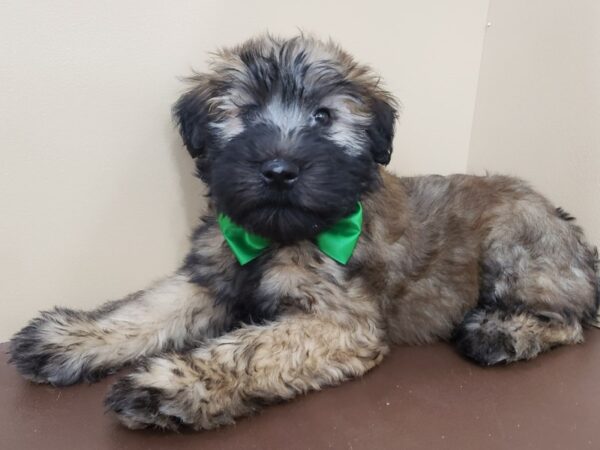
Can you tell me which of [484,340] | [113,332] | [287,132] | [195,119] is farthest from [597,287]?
[113,332]

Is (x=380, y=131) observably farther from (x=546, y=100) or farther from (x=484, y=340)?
(x=546, y=100)

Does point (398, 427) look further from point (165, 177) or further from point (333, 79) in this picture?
point (165, 177)

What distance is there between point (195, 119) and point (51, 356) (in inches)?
32.0

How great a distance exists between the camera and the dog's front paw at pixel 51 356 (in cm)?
176

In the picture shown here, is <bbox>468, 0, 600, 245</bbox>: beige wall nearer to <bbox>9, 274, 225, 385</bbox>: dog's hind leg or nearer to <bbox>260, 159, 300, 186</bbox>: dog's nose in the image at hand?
<bbox>260, 159, 300, 186</bbox>: dog's nose

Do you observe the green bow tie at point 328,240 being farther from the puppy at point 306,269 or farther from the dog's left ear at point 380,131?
the dog's left ear at point 380,131

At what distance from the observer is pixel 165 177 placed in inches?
87.1

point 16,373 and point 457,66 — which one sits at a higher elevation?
point 457,66

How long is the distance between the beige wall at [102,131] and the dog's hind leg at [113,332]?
212 millimetres

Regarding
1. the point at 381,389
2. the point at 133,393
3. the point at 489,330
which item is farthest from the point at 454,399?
the point at 133,393

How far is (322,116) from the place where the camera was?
70.8 inches

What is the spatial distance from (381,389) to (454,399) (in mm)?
210

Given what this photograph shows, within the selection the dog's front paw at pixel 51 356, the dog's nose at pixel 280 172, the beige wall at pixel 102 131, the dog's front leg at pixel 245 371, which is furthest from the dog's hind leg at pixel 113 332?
the dog's nose at pixel 280 172

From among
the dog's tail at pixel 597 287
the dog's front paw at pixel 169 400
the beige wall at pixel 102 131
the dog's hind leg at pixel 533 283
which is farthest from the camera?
the dog's tail at pixel 597 287
